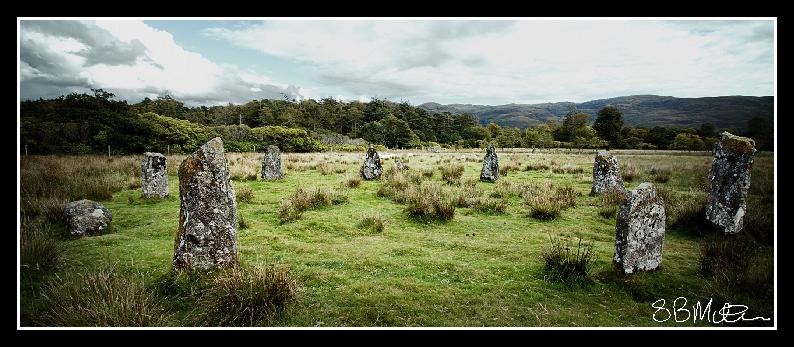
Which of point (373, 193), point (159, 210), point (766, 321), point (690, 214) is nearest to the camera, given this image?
point (766, 321)

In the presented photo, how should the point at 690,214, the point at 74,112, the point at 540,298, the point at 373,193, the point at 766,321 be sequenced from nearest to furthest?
the point at 766,321 < the point at 540,298 < the point at 690,214 < the point at 373,193 < the point at 74,112

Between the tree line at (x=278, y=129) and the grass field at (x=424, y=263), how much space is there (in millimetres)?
2050

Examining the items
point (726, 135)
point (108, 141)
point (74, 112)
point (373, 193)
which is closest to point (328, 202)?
point (373, 193)

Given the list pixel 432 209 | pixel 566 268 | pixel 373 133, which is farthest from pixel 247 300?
pixel 373 133

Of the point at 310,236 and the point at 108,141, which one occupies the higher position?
the point at 108,141

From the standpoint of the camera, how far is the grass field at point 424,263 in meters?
4.25

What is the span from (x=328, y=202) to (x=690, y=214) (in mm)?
8371

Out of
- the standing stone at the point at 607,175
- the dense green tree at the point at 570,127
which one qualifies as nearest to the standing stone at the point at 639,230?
the standing stone at the point at 607,175

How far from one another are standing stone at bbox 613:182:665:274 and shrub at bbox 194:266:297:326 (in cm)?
443

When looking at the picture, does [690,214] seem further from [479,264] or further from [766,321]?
[479,264]

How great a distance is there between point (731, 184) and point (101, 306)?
1009 cm
